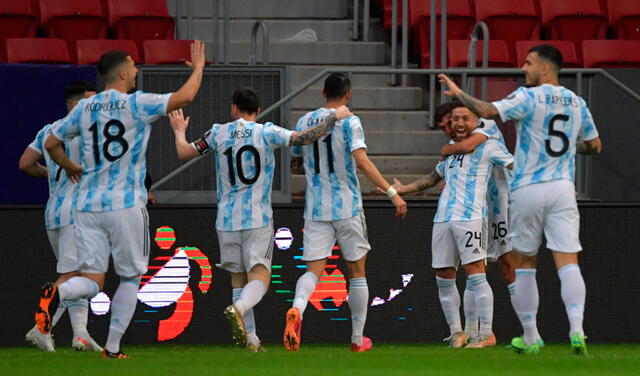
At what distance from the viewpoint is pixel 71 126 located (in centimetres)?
878

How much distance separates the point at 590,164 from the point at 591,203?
1.69 ft

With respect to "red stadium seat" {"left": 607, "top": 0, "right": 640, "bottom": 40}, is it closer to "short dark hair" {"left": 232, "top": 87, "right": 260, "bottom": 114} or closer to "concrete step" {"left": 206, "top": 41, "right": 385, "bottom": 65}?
"concrete step" {"left": 206, "top": 41, "right": 385, "bottom": 65}

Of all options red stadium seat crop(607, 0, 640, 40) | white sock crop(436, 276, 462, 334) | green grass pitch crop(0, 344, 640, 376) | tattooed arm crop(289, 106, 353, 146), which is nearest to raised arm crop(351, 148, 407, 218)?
tattooed arm crop(289, 106, 353, 146)

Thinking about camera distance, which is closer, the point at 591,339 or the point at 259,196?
the point at 259,196

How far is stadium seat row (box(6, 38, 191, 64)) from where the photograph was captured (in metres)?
13.6

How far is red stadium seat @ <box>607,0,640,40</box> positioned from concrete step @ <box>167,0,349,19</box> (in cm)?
322

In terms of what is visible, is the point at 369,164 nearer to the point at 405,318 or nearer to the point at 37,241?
the point at 405,318

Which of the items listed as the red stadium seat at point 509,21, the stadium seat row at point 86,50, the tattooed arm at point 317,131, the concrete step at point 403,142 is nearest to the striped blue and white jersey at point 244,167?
the tattooed arm at point 317,131

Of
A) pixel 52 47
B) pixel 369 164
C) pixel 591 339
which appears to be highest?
pixel 52 47

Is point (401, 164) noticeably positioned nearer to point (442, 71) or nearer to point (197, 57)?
point (442, 71)

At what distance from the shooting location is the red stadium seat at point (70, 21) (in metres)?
14.5

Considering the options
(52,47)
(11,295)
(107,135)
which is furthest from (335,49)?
(107,135)

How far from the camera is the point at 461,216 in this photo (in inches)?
407

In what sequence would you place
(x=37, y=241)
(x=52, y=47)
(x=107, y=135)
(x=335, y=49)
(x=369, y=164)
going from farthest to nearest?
(x=335, y=49), (x=52, y=47), (x=37, y=241), (x=369, y=164), (x=107, y=135)
